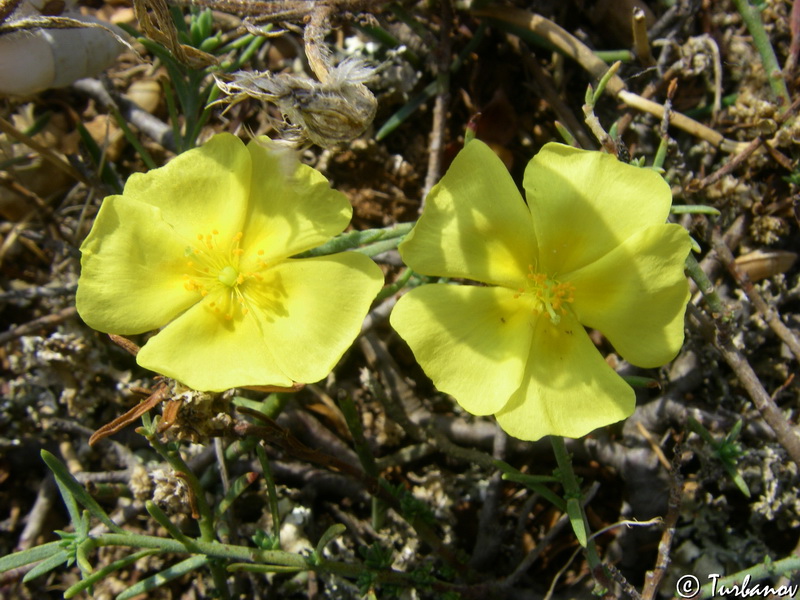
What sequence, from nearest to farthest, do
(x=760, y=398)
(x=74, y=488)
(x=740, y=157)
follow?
(x=74, y=488) < (x=760, y=398) < (x=740, y=157)

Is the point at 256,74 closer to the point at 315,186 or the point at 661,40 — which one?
the point at 315,186

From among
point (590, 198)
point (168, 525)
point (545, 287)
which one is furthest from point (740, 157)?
point (168, 525)

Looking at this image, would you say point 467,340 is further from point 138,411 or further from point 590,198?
point 138,411

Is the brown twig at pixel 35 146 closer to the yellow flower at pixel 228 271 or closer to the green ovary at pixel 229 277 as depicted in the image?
the yellow flower at pixel 228 271

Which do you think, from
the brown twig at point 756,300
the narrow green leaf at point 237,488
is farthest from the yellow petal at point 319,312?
the brown twig at point 756,300

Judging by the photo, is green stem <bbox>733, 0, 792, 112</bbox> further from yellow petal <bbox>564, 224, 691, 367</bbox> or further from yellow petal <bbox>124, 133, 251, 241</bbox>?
yellow petal <bbox>124, 133, 251, 241</bbox>

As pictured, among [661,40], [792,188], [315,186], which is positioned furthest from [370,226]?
[792,188]
